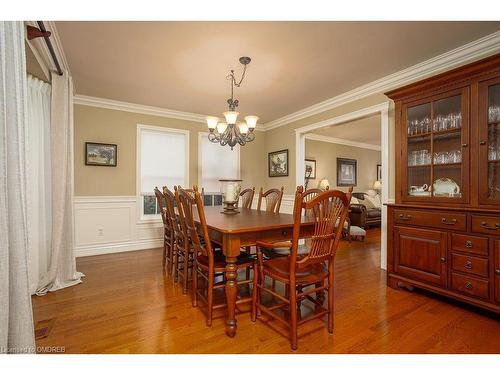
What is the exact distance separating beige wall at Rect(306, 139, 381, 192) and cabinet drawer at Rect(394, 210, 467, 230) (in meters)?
4.00

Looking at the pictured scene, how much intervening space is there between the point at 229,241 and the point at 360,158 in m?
6.79

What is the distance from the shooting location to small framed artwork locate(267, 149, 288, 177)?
16.0 ft

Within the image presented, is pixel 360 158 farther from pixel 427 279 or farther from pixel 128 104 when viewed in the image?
pixel 128 104

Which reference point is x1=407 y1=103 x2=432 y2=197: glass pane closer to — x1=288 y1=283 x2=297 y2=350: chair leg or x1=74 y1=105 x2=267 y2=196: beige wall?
x1=288 y1=283 x2=297 y2=350: chair leg

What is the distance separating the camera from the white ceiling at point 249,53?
213 centimetres

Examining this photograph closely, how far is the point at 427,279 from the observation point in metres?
2.32

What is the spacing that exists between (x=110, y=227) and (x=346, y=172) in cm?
598

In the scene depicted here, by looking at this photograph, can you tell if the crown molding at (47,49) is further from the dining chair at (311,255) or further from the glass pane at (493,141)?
the glass pane at (493,141)

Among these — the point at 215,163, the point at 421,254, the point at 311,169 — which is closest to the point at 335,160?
the point at 311,169

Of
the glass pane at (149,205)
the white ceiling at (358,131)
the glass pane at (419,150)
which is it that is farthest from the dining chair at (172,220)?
the white ceiling at (358,131)

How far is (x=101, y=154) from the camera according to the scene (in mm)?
3924

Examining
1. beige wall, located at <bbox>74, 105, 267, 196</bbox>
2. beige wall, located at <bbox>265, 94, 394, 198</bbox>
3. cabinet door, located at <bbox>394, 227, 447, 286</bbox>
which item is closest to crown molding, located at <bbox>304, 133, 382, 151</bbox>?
beige wall, located at <bbox>265, 94, 394, 198</bbox>

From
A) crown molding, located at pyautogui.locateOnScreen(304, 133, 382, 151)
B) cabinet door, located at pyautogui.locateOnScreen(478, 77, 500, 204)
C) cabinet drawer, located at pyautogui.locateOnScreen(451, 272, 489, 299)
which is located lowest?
cabinet drawer, located at pyautogui.locateOnScreen(451, 272, 489, 299)
